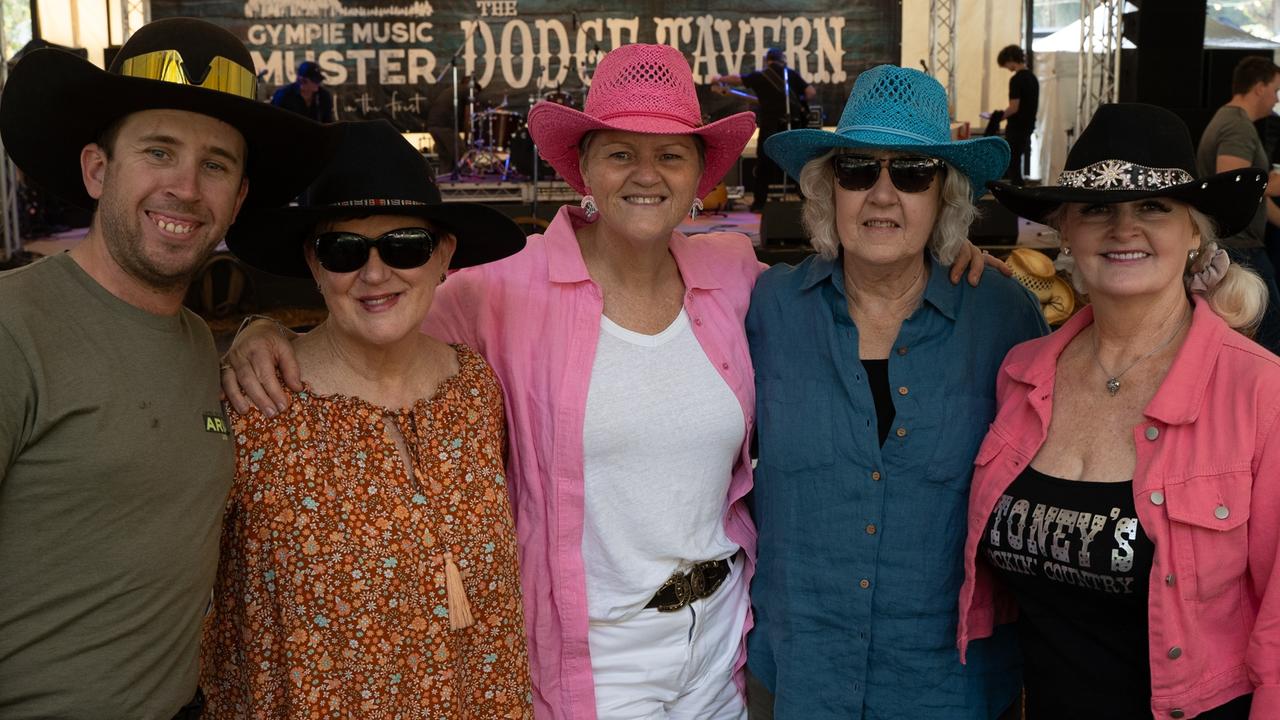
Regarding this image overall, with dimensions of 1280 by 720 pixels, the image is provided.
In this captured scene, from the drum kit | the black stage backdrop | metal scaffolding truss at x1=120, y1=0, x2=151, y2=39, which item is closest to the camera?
metal scaffolding truss at x1=120, y1=0, x2=151, y2=39

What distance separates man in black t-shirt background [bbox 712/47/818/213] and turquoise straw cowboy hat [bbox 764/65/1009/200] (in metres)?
10.5

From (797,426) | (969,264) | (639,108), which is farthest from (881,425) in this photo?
(639,108)

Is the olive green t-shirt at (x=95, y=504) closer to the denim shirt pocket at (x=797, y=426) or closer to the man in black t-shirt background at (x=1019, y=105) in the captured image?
the denim shirt pocket at (x=797, y=426)

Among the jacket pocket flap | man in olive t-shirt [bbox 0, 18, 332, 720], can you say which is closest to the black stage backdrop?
man in olive t-shirt [bbox 0, 18, 332, 720]

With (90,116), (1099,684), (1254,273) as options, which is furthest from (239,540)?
(1254,273)

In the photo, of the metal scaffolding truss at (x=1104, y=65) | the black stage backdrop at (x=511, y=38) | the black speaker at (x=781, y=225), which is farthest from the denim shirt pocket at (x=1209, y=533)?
the black stage backdrop at (x=511, y=38)

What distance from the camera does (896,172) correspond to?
2508 millimetres

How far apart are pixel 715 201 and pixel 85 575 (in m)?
11.4

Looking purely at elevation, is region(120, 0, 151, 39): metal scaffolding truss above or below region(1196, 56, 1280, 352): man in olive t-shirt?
above

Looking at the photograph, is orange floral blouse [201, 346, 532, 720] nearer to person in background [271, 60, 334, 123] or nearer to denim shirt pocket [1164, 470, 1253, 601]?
denim shirt pocket [1164, 470, 1253, 601]

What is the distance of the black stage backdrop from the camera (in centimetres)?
1440

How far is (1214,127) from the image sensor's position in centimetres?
A: 765

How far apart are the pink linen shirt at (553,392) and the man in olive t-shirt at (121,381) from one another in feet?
2.14

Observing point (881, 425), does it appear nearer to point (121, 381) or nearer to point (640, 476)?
point (640, 476)
